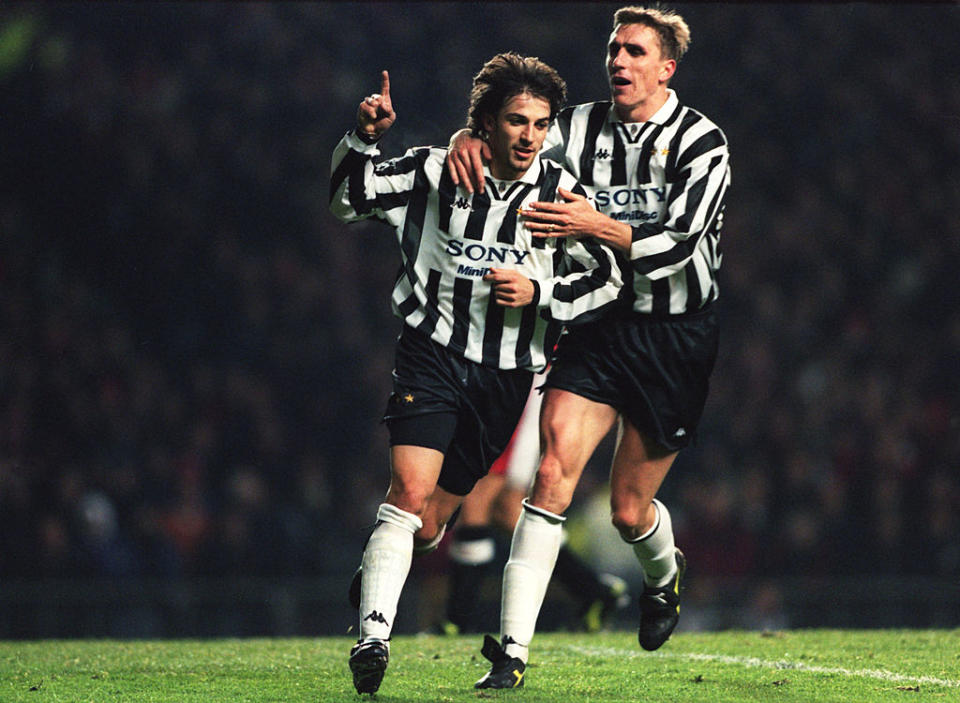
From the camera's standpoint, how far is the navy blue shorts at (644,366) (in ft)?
14.8

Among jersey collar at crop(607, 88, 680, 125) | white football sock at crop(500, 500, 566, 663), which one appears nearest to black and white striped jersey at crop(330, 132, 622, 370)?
jersey collar at crop(607, 88, 680, 125)

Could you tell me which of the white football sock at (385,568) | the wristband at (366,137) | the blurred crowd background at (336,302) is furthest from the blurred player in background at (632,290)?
the blurred crowd background at (336,302)

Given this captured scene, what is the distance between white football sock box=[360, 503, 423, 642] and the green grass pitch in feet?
0.76

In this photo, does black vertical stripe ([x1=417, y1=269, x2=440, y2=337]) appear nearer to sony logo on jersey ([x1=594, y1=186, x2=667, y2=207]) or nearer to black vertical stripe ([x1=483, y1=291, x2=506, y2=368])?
black vertical stripe ([x1=483, y1=291, x2=506, y2=368])

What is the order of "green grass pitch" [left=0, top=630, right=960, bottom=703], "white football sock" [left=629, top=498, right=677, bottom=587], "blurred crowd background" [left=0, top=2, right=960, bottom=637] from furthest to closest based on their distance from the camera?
"blurred crowd background" [left=0, top=2, right=960, bottom=637]
"white football sock" [left=629, top=498, right=677, bottom=587]
"green grass pitch" [left=0, top=630, right=960, bottom=703]

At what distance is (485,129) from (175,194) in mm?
7480

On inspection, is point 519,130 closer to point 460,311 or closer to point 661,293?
point 460,311

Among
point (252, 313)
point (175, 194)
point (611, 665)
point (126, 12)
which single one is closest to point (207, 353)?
point (252, 313)

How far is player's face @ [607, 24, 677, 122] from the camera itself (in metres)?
4.46

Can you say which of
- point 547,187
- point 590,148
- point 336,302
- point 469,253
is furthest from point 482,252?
point 336,302

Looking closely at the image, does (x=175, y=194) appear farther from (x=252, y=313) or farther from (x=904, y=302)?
(x=904, y=302)

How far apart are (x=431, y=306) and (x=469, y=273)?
0.16 meters

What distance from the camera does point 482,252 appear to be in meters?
4.21

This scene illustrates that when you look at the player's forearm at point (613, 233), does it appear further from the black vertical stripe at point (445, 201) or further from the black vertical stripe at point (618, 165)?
the black vertical stripe at point (445, 201)
